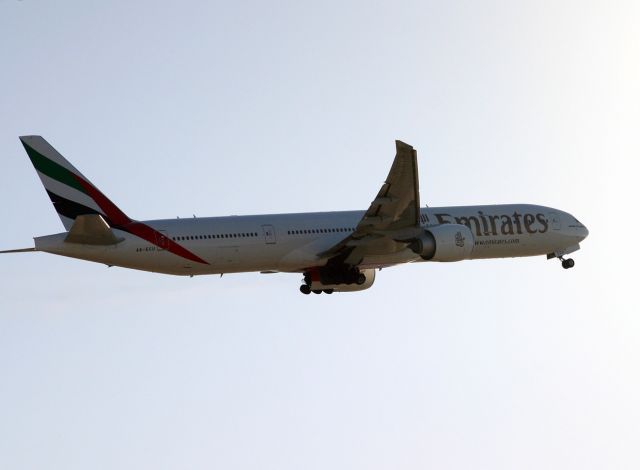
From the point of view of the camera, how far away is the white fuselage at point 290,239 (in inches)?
1956

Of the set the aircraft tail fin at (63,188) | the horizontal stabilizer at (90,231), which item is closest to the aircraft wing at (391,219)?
the aircraft tail fin at (63,188)

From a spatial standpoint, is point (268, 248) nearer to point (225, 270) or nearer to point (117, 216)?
point (225, 270)

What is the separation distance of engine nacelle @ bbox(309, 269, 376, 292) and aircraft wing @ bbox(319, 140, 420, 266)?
5.99 feet

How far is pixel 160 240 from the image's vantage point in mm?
50094

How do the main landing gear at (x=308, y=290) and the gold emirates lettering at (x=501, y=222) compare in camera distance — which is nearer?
the main landing gear at (x=308, y=290)

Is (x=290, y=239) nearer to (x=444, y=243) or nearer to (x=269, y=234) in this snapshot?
(x=269, y=234)

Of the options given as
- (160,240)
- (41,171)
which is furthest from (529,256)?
(41,171)

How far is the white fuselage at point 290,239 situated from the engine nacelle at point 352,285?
1.41 m

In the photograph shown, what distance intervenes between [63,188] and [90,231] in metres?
4.32

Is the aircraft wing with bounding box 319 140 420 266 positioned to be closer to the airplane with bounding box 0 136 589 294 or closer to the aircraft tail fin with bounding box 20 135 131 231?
the airplane with bounding box 0 136 589 294

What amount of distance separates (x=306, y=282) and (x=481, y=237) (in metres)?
8.20

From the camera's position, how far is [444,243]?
53.0m

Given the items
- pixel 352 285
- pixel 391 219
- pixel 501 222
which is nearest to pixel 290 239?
pixel 391 219

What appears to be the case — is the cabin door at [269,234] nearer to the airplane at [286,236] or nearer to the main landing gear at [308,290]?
the airplane at [286,236]
